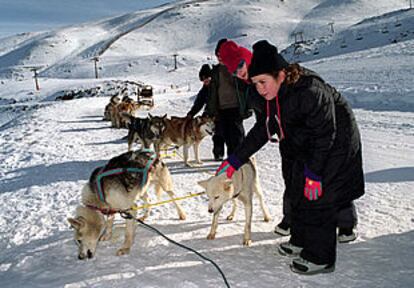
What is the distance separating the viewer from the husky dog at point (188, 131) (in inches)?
248

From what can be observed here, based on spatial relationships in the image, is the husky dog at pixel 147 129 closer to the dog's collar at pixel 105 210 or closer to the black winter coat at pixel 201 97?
the black winter coat at pixel 201 97

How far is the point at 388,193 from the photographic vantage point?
13.8ft

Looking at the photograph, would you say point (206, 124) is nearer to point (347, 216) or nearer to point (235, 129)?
point (235, 129)

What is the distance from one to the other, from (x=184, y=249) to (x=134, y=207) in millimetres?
634

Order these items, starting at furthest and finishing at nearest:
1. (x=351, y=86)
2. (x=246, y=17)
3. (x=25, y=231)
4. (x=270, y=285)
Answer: (x=246, y=17)
(x=351, y=86)
(x=25, y=231)
(x=270, y=285)

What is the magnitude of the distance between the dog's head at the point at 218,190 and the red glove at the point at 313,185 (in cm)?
85

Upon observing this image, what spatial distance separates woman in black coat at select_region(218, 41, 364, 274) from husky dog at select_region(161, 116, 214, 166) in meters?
3.37

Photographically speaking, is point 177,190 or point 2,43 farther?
point 2,43

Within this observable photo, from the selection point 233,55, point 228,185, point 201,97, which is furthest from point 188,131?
point 228,185

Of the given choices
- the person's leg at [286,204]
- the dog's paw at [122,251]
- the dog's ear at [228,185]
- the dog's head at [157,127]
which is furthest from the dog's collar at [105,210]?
the dog's head at [157,127]

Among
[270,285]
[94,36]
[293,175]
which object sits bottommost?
[270,285]

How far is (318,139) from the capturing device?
2359 mm

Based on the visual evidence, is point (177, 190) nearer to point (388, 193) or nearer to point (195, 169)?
point (195, 169)

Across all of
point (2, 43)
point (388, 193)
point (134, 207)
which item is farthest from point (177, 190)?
point (2, 43)
